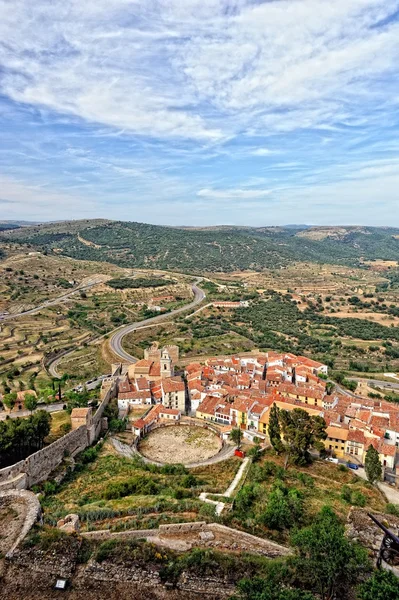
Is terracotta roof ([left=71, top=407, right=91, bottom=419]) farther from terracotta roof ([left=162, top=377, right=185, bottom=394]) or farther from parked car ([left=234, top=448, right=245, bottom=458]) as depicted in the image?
parked car ([left=234, top=448, right=245, bottom=458])

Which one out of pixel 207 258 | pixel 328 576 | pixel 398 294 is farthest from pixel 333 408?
pixel 207 258

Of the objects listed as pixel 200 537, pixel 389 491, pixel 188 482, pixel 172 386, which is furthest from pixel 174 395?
pixel 200 537

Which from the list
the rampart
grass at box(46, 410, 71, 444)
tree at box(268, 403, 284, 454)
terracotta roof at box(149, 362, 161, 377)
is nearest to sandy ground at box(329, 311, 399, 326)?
terracotta roof at box(149, 362, 161, 377)

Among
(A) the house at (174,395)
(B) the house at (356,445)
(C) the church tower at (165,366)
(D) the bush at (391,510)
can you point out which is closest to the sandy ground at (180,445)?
(A) the house at (174,395)

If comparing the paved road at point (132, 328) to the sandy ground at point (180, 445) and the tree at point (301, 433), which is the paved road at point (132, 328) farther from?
the tree at point (301, 433)

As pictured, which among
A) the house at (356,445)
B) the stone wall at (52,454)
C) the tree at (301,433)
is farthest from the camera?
the house at (356,445)
